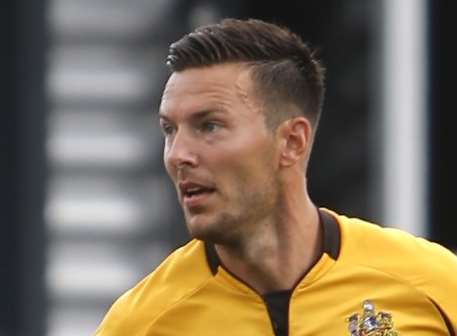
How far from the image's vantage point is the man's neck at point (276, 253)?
6.10m

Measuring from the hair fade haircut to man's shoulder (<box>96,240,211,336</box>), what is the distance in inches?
18.0

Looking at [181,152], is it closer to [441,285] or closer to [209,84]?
[209,84]

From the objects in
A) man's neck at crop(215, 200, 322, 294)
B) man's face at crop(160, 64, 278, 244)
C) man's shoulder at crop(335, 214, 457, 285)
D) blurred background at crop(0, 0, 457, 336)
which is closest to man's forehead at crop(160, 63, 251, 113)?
man's face at crop(160, 64, 278, 244)

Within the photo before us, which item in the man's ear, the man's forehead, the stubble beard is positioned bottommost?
the stubble beard

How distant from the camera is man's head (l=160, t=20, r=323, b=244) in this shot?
233 inches

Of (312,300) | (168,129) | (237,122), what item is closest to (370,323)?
(312,300)

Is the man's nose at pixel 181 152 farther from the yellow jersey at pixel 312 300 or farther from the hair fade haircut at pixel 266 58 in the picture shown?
the yellow jersey at pixel 312 300

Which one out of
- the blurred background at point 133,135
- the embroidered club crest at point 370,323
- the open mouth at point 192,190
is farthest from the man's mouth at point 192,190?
the blurred background at point 133,135

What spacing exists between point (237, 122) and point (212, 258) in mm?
411

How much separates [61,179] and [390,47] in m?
2.01

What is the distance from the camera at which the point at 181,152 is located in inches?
233

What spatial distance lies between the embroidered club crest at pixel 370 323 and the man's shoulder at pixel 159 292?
432 millimetres

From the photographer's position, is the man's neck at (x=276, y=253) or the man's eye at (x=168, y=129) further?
the man's neck at (x=276, y=253)

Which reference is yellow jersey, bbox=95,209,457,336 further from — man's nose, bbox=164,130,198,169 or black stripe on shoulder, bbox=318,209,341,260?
man's nose, bbox=164,130,198,169
